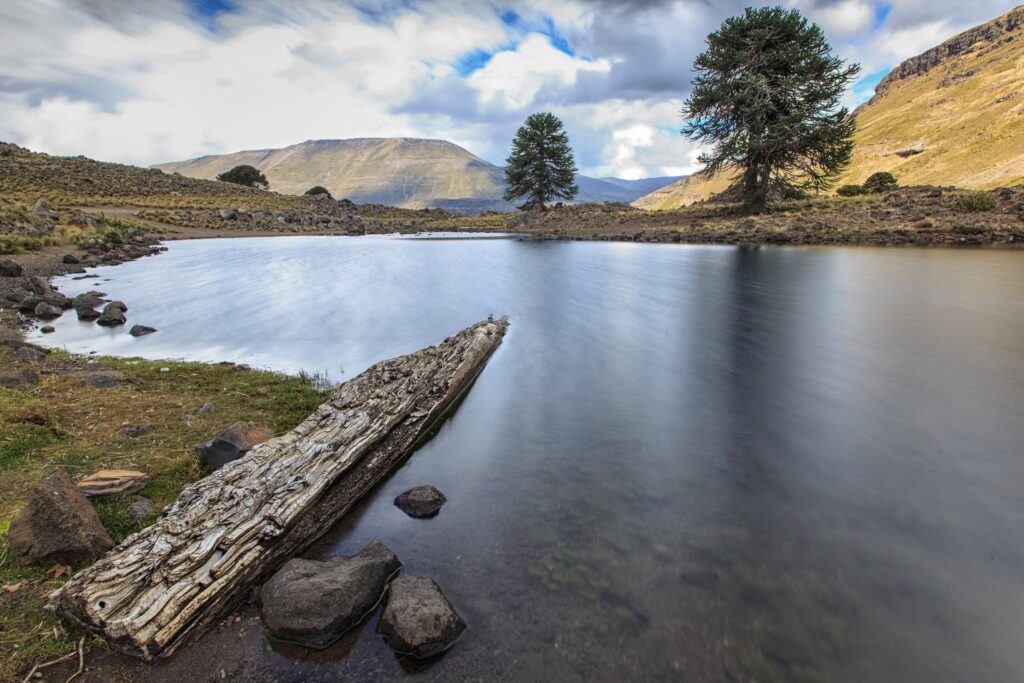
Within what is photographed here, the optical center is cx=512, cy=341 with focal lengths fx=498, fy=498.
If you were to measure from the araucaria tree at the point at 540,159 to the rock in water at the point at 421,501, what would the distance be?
2511 inches

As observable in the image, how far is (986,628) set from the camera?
3826 millimetres

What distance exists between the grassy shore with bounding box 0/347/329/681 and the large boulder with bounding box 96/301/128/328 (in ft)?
13.3

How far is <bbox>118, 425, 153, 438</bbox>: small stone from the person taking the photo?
6.42 m

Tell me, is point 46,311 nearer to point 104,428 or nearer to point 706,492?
point 104,428

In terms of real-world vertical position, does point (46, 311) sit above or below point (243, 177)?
below

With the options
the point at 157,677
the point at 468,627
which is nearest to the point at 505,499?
the point at 468,627

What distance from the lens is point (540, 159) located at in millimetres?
65750

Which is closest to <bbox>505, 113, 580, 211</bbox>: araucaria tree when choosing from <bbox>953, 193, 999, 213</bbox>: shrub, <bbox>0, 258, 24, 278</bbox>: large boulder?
<bbox>953, 193, 999, 213</bbox>: shrub

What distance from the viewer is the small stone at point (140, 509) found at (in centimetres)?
473

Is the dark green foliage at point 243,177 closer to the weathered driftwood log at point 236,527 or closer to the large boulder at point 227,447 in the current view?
the large boulder at point 227,447

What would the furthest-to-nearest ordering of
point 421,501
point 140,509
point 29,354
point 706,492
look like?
point 29,354 → point 706,492 → point 421,501 → point 140,509

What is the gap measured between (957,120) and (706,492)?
545ft

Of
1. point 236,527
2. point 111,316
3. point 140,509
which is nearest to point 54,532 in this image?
point 140,509

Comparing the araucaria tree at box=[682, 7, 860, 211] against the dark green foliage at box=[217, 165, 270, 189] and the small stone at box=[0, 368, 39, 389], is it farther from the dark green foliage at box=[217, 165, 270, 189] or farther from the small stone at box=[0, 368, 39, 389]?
the dark green foliage at box=[217, 165, 270, 189]
